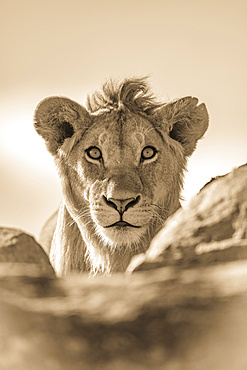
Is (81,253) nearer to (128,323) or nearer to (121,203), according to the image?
(121,203)

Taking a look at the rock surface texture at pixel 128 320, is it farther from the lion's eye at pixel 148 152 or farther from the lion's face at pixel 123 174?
the lion's eye at pixel 148 152

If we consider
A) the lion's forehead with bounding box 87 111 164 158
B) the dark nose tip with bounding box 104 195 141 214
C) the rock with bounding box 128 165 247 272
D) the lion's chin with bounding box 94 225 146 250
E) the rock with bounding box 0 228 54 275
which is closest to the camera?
the rock with bounding box 128 165 247 272

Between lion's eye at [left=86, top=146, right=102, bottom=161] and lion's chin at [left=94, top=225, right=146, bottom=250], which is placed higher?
lion's eye at [left=86, top=146, right=102, bottom=161]

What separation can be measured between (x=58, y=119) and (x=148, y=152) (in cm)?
74

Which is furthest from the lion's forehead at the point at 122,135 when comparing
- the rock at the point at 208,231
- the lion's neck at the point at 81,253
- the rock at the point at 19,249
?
the rock at the point at 208,231

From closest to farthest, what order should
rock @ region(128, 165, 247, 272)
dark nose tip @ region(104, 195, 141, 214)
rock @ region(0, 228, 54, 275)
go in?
1. rock @ region(128, 165, 247, 272)
2. rock @ region(0, 228, 54, 275)
3. dark nose tip @ region(104, 195, 141, 214)

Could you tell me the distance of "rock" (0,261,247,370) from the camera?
1661 mm

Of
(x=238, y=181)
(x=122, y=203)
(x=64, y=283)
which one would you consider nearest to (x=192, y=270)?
(x=64, y=283)

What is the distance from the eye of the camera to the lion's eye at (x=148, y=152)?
166 inches

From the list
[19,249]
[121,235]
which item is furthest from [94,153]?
[19,249]

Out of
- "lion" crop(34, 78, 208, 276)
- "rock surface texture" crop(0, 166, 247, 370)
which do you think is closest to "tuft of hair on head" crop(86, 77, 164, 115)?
"lion" crop(34, 78, 208, 276)

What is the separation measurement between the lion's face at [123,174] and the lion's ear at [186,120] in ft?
0.43

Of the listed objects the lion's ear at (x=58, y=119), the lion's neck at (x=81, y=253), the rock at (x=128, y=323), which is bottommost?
the lion's neck at (x=81, y=253)

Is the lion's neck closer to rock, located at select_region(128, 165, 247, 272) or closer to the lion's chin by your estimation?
the lion's chin
